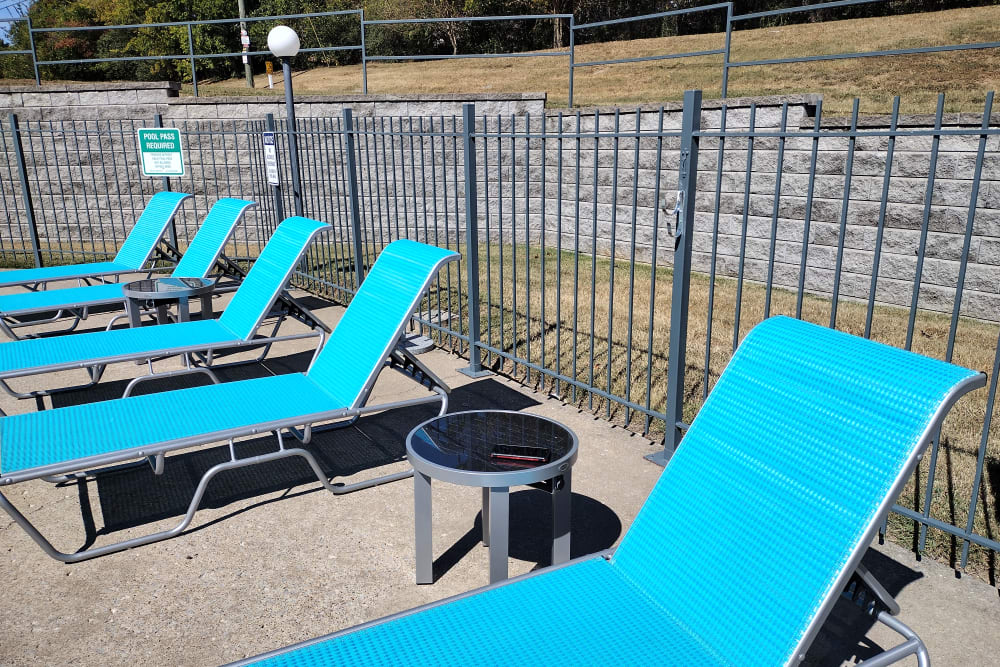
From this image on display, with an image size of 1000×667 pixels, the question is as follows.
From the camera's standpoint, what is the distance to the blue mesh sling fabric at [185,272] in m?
6.06

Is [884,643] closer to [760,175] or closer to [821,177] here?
[821,177]

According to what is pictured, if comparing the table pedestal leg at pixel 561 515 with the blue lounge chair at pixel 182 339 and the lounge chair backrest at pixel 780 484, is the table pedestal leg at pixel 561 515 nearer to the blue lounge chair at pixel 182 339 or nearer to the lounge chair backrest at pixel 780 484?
the lounge chair backrest at pixel 780 484

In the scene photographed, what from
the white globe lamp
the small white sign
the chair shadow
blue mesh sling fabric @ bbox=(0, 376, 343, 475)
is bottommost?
the chair shadow

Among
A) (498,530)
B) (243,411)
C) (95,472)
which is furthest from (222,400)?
(498,530)

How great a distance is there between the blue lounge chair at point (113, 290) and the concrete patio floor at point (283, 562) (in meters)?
2.56

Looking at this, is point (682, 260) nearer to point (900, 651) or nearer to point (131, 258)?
point (900, 651)

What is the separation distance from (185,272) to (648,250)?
19.9ft

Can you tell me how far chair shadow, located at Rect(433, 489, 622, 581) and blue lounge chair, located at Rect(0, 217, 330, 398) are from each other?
2.05 metres

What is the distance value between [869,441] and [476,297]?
3.83 meters

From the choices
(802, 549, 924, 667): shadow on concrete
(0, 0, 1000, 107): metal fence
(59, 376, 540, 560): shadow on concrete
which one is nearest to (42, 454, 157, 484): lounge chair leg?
(59, 376, 540, 560): shadow on concrete

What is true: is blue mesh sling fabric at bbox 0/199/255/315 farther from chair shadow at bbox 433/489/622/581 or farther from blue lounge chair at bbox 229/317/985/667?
blue lounge chair at bbox 229/317/985/667

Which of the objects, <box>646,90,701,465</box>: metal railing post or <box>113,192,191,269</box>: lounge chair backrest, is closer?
<box>646,90,701,465</box>: metal railing post

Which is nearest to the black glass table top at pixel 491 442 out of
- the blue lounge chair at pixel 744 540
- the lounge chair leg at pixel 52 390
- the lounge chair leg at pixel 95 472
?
the blue lounge chair at pixel 744 540

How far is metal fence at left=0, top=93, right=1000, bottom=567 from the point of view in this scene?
3588 millimetres
